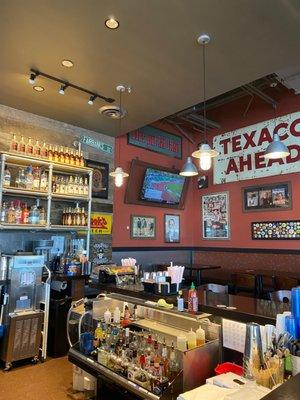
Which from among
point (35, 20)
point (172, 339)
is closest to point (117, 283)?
point (172, 339)

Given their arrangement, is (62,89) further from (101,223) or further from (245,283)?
(245,283)

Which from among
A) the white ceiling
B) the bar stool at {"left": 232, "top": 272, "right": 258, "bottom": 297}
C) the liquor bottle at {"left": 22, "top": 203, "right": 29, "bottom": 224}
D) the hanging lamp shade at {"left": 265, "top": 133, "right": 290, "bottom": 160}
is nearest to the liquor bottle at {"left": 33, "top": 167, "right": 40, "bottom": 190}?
the liquor bottle at {"left": 22, "top": 203, "right": 29, "bottom": 224}

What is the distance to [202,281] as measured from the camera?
5.93 meters

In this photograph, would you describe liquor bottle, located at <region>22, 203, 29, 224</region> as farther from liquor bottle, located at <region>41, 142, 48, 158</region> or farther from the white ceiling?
the white ceiling

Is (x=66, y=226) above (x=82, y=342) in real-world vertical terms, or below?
above

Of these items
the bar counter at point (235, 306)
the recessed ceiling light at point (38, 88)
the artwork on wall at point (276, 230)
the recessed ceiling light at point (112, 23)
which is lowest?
the bar counter at point (235, 306)

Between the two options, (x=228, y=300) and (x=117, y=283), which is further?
(x=117, y=283)

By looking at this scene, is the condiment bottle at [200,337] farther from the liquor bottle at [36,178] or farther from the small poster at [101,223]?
the small poster at [101,223]

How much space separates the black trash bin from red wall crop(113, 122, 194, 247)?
1761 millimetres

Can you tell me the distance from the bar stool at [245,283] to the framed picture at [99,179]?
8.51ft

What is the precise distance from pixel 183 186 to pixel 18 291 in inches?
164

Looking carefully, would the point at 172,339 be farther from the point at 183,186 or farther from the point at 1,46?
the point at 183,186

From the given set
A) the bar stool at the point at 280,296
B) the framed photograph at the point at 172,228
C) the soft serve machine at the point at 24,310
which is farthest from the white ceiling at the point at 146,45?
the framed photograph at the point at 172,228

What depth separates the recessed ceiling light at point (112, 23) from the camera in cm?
255
